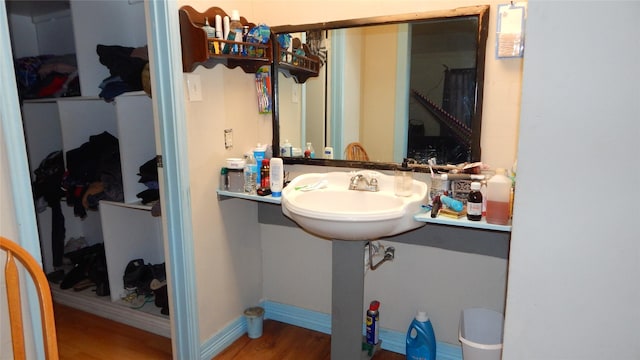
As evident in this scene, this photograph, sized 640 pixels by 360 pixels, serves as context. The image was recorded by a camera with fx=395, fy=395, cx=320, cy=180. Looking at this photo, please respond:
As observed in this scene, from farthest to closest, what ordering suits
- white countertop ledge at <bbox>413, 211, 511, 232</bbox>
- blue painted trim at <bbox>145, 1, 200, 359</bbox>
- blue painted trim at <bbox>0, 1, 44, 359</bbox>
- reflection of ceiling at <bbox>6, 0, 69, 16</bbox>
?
reflection of ceiling at <bbox>6, 0, 69, 16</bbox>
blue painted trim at <bbox>145, 1, 200, 359</bbox>
white countertop ledge at <bbox>413, 211, 511, 232</bbox>
blue painted trim at <bbox>0, 1, 44, 359</bbox>

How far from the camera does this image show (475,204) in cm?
142

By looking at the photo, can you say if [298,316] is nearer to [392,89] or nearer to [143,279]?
[143,279]

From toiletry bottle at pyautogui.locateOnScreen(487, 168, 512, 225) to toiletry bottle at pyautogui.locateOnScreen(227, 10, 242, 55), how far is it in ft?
3.99

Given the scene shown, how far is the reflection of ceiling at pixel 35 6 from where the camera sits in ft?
8.67

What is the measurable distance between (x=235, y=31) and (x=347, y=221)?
3.38 feet

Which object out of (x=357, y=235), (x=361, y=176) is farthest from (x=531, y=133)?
(x=361, y=176)

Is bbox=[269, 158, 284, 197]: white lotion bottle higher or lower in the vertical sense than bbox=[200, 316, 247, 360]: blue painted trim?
higher

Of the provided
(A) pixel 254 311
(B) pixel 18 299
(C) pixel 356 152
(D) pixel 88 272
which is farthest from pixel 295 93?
(D) pixel 88 272

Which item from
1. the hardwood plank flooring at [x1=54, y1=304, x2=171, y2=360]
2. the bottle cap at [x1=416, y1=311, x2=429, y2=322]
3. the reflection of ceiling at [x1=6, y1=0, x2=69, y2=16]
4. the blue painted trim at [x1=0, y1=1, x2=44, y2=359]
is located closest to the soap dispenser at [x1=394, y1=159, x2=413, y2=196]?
the bottle cap at [x1=416, y1=311, x2=429, y2=322]

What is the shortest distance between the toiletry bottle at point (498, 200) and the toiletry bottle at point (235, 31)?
1217mm

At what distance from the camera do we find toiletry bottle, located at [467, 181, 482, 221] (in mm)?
1418

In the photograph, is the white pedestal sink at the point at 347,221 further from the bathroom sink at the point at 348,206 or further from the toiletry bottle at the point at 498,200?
the toiletry bottle at the point at 498,200

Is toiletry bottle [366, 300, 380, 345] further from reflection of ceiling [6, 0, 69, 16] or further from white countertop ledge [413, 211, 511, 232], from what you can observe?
reflection of ceiling [6, 0, 69, 16]

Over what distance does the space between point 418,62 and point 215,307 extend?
60.3 inches
